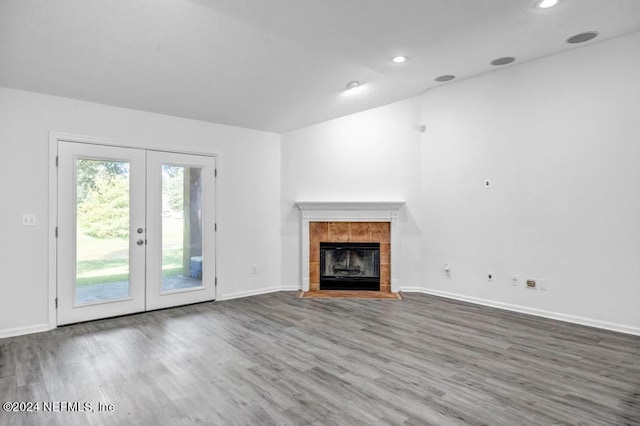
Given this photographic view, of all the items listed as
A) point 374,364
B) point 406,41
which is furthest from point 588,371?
point 406,41

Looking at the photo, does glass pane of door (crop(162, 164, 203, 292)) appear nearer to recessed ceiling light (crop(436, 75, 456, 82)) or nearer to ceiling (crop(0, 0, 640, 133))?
ceiling (crop(0, 0, 640, 133))

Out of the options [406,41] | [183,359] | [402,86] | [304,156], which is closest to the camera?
[183,359]

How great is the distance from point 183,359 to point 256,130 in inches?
141

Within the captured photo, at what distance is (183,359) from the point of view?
3.03 metres

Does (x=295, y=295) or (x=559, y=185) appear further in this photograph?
(x=295, y=295)

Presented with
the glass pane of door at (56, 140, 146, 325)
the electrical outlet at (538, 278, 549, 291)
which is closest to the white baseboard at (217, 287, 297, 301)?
the glass pane of door at (56, 140, 146, 325)

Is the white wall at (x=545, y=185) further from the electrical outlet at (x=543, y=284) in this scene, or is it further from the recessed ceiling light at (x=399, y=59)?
the recessed ceiling light at (x=399, y=59)

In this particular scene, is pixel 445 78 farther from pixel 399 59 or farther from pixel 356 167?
pixel 356 167

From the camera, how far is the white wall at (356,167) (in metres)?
5.50

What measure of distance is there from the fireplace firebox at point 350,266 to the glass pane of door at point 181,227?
1.95 m

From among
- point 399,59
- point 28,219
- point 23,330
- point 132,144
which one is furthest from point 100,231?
point 399,59

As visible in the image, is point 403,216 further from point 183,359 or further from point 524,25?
point 183,359

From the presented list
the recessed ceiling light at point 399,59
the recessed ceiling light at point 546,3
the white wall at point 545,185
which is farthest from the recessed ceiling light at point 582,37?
the recessed ceiling light at point 399,59

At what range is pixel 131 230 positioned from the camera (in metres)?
4.33
